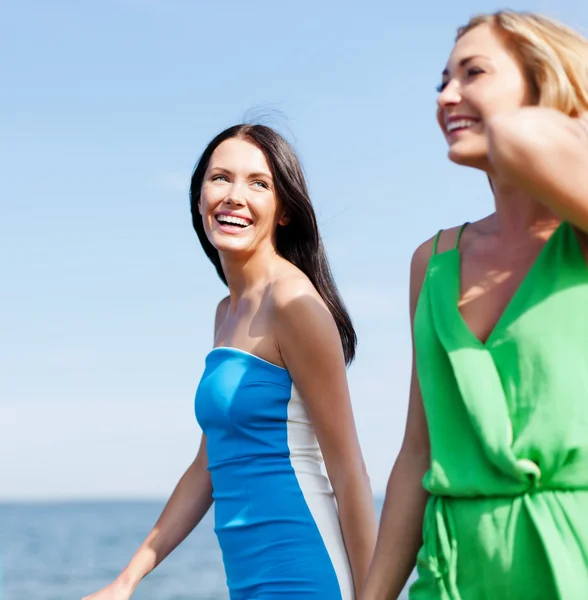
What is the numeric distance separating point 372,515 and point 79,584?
27.1 metres

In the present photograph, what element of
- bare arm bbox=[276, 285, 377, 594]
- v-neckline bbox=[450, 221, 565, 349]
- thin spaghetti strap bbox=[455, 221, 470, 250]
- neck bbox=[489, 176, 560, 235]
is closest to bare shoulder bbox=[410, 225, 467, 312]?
thin spaghetti strap bbox=[455, 221, 470, 250]

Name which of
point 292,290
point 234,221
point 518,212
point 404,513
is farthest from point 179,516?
point 518,212

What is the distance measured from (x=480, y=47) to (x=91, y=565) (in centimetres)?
3516

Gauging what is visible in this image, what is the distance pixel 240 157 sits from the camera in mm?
3570

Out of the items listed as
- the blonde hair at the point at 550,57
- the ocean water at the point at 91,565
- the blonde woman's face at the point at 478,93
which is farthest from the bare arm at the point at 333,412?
the ocean water at the point at 91,565

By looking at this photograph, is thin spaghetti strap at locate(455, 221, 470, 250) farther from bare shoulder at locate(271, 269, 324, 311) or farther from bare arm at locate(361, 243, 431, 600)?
bare shoulder at locate(271, 269, 324, 311)

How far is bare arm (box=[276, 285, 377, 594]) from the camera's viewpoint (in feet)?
10.2

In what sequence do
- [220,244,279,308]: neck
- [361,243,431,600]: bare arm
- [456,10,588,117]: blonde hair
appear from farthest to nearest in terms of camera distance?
[220,244,279,308]: neck < [361,243,431,600]: bare arm < [456,10,588,117]: blonde hair

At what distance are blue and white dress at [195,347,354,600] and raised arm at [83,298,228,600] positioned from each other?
1.30 ft

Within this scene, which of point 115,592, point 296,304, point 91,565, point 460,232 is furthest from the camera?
point 91,565

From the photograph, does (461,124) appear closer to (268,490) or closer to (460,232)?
(460,232)

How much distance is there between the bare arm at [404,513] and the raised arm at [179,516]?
1.43 metres

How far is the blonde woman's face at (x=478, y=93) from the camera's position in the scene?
202 centimetres

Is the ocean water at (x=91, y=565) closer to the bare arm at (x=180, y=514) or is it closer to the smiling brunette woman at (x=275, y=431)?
the bare arm at (x=180, y=514)
